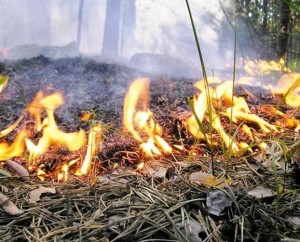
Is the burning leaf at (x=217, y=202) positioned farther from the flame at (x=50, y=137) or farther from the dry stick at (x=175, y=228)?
the flame at (x=50, y=137)

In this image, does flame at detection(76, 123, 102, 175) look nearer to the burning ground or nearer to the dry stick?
the burning ground

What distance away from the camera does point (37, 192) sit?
1331mm

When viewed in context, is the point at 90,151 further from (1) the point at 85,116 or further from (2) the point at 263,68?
(2) the point at 263,68

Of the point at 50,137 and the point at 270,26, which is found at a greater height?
the point at 270,26

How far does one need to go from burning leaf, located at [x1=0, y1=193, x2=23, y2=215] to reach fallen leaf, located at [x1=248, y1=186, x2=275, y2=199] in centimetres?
76

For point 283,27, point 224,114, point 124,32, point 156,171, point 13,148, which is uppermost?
point 283,27

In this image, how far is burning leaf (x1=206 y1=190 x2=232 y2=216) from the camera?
1102mm

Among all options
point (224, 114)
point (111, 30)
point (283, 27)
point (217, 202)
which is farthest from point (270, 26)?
point (217, 202)

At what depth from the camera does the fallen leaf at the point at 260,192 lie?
120 centimetres

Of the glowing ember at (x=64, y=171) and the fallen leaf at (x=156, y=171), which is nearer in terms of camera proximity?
the fallen leaf at (x=156, y=171)

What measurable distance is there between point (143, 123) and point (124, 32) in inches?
209

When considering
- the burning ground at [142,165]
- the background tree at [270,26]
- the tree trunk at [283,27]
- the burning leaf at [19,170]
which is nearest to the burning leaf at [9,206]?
→ the burning ground at [142,165]

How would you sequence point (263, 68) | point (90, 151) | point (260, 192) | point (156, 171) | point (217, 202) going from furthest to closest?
point (263, 68), point (90, 151), point (156, 171), point (260, 192), point (217, 202)

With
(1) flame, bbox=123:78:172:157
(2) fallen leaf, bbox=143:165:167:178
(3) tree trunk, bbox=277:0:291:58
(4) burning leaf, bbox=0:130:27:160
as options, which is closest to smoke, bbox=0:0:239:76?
(3) tree trunk, bbox=277:0:291:58
